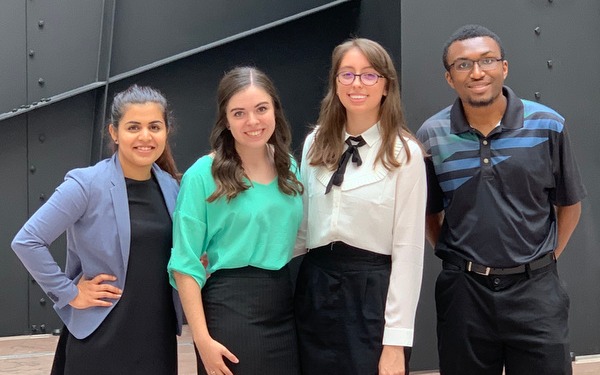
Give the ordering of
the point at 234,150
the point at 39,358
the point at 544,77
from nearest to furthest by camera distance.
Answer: the point at 234,150 → the point at 544,77 → the point at 39,358

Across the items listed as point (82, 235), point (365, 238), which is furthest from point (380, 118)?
point (82, 235)

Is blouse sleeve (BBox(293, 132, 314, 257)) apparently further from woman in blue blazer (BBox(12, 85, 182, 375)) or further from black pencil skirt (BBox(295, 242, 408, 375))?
woman in blue blazer (BBox(12, 85, 182, 375))

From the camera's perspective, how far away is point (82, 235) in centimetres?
255

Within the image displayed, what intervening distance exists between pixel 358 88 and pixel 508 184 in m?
0.67

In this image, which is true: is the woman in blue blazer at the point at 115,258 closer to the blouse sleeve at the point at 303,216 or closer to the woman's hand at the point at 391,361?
the blouse sleeve at the point at 303,216

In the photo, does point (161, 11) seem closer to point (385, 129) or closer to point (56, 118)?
point (56, 118)

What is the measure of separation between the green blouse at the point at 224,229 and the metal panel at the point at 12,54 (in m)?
3.49

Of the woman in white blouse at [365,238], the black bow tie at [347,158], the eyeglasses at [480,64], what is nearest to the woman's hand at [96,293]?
the woman in white blouse at [365,238]

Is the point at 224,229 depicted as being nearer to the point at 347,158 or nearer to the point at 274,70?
the point at 347,158

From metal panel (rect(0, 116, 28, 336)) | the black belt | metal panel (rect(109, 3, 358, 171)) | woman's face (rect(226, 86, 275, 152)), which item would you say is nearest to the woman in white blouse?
woman's face (rect(226, 86, 275, 152))

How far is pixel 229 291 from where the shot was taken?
247 centimetres

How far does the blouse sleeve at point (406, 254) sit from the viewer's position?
8.00 feet

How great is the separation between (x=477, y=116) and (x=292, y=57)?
2904 mm

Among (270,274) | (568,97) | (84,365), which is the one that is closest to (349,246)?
(270,274)
